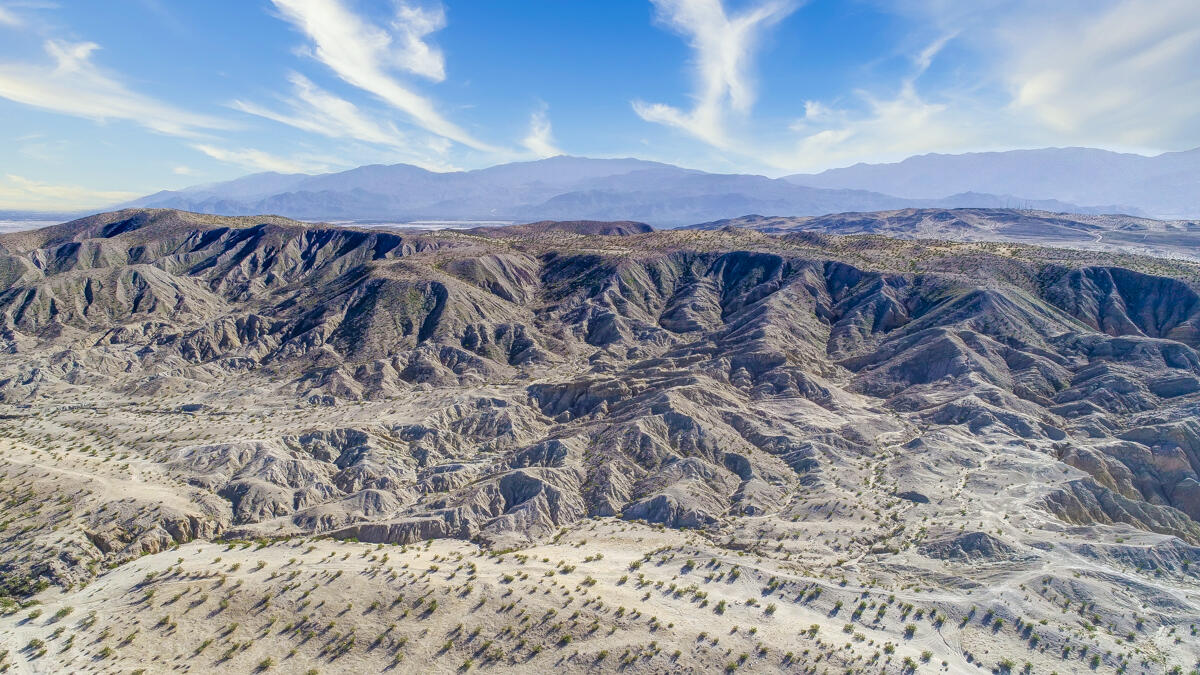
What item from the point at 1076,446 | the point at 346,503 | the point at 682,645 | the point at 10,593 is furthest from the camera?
the point at 1076,446

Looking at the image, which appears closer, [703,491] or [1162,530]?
[1162,530]

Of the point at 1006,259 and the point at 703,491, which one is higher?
the point at 1006,259

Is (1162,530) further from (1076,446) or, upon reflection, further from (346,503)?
(346,503)

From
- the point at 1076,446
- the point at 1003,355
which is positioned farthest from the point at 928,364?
the point at 1076,446

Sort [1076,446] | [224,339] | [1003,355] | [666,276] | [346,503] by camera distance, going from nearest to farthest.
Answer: [346,503] < [1076,446] < [1003,355] < [224,339] < [666,276]

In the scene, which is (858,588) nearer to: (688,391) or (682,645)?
(682,645)

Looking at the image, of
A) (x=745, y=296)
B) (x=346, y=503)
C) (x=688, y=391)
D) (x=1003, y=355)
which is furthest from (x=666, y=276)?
(x=346, y=503)

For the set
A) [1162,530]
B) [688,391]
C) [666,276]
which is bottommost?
[1162,530]
